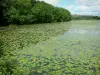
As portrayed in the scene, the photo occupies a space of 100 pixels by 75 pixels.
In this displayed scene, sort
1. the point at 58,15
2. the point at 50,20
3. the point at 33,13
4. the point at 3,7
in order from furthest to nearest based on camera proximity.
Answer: the point at 58,15 → the point at 50,20 → the point at 33,13 → the point at 3,7

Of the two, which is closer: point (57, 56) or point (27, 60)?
point (27, 60)

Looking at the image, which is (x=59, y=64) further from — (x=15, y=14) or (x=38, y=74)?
(x=15, y=14)

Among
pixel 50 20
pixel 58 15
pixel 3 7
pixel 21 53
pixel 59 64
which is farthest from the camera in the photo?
pixel 58 15

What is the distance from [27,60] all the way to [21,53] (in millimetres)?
1128

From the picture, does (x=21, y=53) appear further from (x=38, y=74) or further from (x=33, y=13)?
(x=33, y=13)

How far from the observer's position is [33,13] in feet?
75.1

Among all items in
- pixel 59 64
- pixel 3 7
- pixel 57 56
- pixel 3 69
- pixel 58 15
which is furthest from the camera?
pixel 58 15

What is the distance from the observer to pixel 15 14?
20156mm

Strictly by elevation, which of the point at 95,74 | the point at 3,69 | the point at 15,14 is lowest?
the point at 95,74

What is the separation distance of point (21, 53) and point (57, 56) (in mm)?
1523

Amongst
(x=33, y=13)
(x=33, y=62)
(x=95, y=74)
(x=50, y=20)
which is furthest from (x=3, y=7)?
(x=95, y=74)

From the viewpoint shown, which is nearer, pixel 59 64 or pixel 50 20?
pixel 59 64

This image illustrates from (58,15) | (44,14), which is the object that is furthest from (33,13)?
(58,15)

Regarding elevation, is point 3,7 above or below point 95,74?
above
